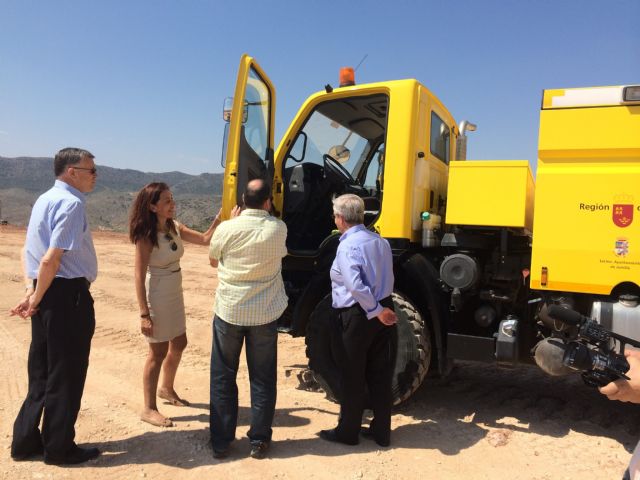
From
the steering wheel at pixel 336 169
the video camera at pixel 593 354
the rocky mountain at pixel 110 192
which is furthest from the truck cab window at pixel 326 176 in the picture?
the rocky mountain at pixel 110 192

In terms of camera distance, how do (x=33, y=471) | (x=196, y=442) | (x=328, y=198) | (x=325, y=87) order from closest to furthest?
(x=33, y=471) → (x=196, y=442) → (x=325, y=87) → (x=328, y=198)

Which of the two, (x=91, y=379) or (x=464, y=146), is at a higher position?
(x=464, y=146)

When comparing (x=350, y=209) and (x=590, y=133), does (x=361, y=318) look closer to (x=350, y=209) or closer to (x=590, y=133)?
(x=350, y=209)

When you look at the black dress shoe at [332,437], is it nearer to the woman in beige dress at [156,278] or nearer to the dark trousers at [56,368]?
the woman in beige dress at [156,278]

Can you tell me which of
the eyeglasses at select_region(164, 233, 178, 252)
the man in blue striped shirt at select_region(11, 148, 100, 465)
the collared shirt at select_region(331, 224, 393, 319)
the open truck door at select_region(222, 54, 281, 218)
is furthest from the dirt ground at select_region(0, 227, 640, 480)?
the open truck door at select_region(222, 54, 281, 218)

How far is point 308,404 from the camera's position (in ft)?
14.0

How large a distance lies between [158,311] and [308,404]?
4.73ft

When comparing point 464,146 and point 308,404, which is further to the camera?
point 464,146

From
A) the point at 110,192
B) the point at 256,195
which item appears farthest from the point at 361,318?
the point at 110,192

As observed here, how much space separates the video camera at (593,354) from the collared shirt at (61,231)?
2521 mm

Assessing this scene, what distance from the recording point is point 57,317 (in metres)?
2.99

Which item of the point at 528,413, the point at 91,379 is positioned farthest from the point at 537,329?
the point at 91,379

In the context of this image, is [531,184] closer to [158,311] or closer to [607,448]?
[607,448]

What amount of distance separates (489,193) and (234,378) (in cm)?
217
